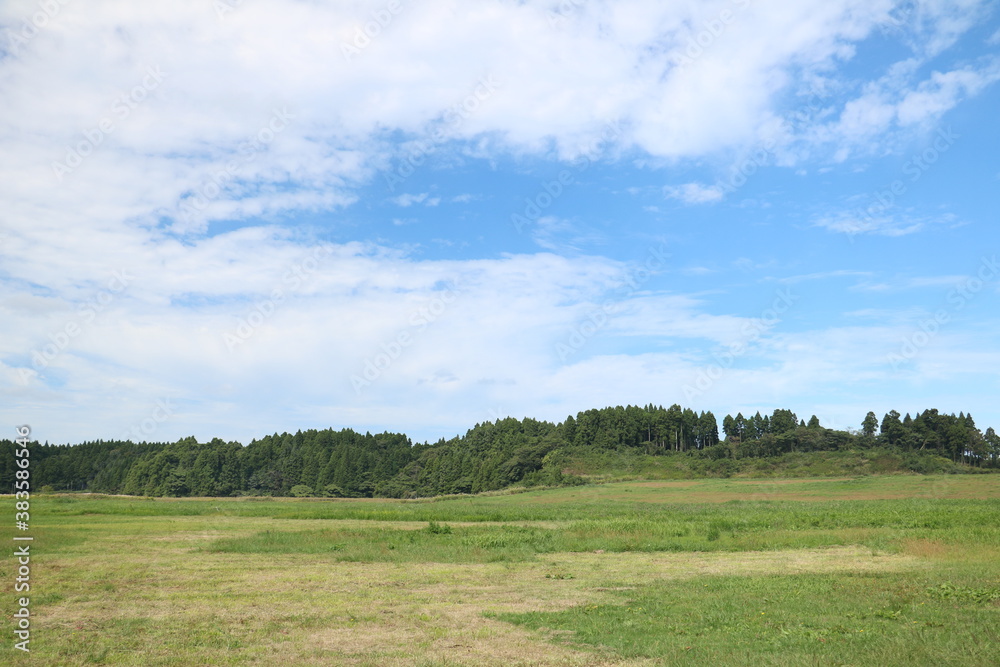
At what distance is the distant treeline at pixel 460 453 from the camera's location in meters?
144

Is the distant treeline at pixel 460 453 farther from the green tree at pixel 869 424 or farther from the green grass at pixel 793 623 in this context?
the green grass at pixel 793 623

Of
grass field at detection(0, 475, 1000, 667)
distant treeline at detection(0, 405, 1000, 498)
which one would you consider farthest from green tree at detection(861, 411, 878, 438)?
grass field at detection(0, 475, 1000, 667)

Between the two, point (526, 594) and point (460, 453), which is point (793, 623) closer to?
point (526, 594)

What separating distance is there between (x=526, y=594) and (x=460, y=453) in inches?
6197

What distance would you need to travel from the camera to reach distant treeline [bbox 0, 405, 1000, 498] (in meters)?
144

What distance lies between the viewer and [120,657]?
13.3 metres

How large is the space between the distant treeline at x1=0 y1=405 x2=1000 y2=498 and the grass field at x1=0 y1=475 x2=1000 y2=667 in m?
98.0

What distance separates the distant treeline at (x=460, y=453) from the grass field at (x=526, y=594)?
3857 inches

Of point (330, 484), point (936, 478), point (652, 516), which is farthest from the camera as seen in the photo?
point (330, 484)

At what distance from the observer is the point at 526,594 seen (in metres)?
20.7

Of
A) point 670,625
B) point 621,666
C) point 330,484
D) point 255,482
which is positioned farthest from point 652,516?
point 255,482

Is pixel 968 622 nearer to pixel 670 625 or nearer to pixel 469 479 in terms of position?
pixel 670 625

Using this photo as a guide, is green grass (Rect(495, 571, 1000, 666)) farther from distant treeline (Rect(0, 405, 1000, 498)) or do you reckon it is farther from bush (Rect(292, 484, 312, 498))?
bush (Rect(292, 484, 312, 498))

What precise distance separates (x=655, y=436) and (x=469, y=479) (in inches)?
2109
